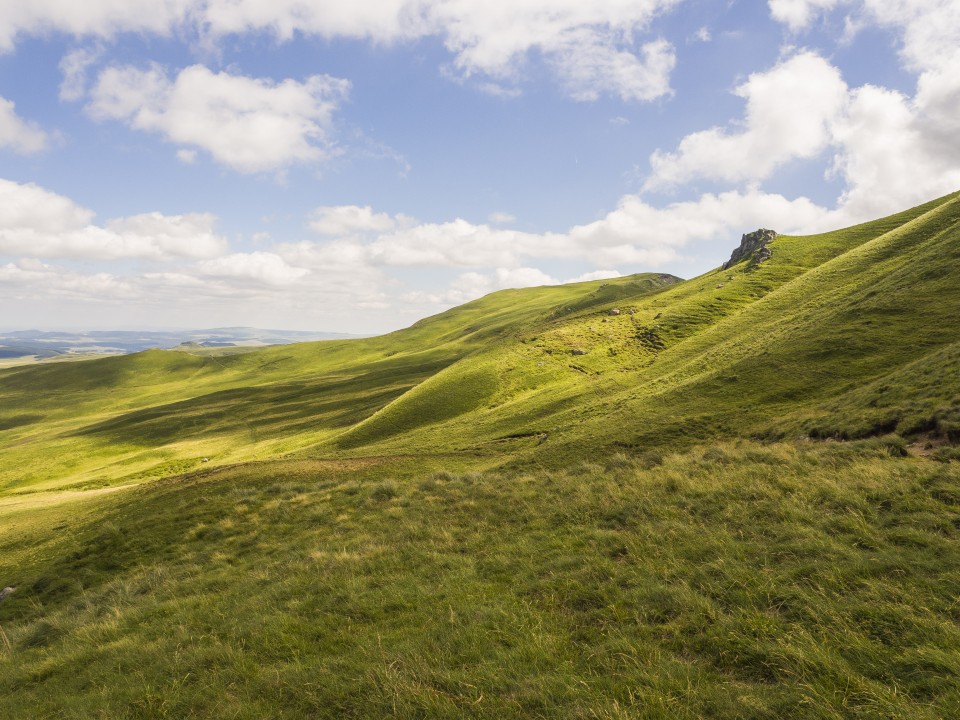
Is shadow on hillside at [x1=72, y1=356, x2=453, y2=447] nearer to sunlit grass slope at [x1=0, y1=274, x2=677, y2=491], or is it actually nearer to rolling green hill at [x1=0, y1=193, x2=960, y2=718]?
sunlit grass slope at [x1=0, y1=274, x2=677, y2=491]

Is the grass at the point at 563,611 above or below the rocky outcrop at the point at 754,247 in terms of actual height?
below

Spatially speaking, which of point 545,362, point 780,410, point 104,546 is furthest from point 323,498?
point 545,362

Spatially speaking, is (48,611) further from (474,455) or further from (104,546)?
(474,455)

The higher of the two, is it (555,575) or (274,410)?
(555,575)

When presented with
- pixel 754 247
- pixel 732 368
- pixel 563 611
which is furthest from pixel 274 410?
pixel 754 247

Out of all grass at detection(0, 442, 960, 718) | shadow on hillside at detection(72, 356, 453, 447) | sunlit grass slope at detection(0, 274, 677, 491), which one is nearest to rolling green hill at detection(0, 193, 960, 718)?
grass at detection(0, 442, 960, 718)

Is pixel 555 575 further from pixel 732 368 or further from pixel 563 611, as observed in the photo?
pixel 732 368

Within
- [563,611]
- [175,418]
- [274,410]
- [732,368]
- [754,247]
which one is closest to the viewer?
[563,611]

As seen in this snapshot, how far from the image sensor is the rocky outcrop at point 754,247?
4772 inches

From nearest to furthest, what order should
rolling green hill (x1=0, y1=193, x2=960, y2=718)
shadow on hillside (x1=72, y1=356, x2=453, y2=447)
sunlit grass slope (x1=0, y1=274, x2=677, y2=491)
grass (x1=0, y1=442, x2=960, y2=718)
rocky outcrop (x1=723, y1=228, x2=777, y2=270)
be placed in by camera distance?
grass (x1=0, y1=442, x2=960, y2=718), rolling green hill (x1=0, y1=193, x2=960, y2=718), sunlit grass slope (x1=0, y1=274, x2=677, y2=491), shadow on hillside (x1=72, y1=356, x2=453, y2=447), rocky outcrop (x1=723, y1=228, x2=777, y2=270)

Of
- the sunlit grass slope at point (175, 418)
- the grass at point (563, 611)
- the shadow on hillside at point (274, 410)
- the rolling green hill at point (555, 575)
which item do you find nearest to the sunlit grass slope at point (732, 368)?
the rolling green hill at point (555, 575)

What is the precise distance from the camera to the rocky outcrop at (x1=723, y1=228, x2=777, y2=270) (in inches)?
4772

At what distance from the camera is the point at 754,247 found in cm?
13688

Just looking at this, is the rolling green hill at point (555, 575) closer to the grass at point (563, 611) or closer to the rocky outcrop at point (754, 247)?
the grass at point (563, 611)
